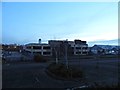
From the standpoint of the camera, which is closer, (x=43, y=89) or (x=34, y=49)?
(x=43, y=89)

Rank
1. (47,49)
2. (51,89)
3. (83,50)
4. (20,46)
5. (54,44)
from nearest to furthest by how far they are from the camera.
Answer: (51,89), (54,44), (47,49), (83,50), (20,46)

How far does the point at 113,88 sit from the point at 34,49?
96.7 metres

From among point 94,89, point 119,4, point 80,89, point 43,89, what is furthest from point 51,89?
point 119,4

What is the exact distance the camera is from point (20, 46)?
136 meters

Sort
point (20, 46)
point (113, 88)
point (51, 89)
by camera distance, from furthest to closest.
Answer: point (20, 46)
point (51, 89)
point (113, 88)

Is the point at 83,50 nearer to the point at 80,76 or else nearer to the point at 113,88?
the point at 80,76

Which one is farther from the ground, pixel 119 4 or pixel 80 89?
pixel 119 4

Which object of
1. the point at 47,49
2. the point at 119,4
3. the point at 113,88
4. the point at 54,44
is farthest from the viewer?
the point at 47,49

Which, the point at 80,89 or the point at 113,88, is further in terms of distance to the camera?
the point at 80,89

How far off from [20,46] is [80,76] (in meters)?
119

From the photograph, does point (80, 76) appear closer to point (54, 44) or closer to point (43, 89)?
point (43, 89)

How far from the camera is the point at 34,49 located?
345ft

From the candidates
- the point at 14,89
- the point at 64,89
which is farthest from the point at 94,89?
the point at 14,89

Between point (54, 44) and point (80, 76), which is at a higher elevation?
point (54, 44)
